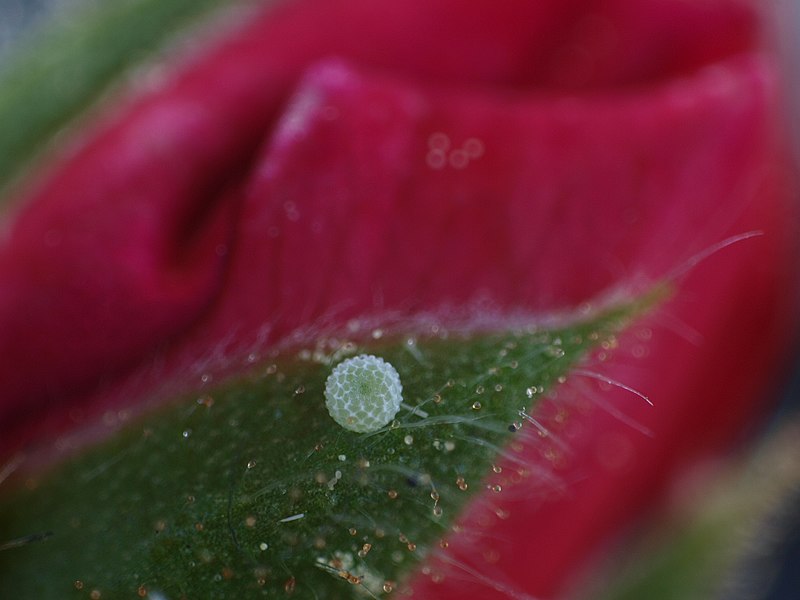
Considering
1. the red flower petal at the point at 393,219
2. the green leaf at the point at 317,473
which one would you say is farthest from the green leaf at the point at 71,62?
the green leaf at the point at 317,473

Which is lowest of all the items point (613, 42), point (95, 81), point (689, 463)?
point (689, 463)

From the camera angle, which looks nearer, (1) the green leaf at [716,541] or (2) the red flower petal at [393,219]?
(2) the red flower petal at [393,219]

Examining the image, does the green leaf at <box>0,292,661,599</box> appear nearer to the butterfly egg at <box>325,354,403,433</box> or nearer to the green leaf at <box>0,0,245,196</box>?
the butterfly egg at <box>325,354,403,433</box>

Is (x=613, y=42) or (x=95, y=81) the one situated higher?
(x=95, y=81)

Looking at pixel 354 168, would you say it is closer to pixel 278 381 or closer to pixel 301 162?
pixel 301 162

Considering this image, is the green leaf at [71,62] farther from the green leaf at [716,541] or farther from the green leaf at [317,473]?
the green leaf at [716,541]

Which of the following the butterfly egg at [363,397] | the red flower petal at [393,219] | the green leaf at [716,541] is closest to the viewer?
the butterfly egg at [363,397]

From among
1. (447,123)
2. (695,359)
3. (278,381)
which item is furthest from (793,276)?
(278,381)
